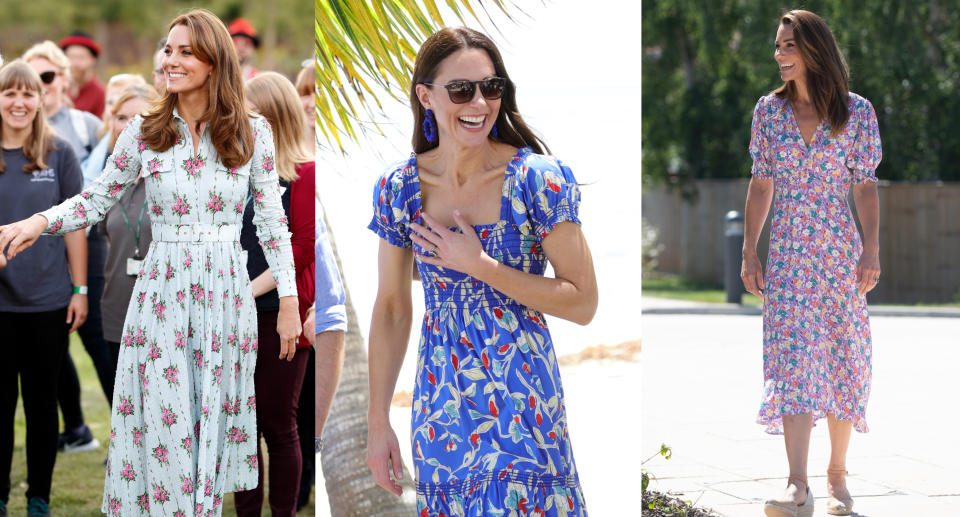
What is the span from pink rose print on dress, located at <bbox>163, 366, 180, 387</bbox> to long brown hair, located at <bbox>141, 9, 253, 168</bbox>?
74cm

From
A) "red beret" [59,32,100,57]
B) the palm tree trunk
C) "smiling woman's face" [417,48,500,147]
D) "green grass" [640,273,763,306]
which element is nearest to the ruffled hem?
"smiling woman's face" [417,48,500,147]

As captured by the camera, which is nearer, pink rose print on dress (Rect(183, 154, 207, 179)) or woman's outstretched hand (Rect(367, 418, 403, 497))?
woman's outstretched hand (Rect(367, 418, 403, 497))

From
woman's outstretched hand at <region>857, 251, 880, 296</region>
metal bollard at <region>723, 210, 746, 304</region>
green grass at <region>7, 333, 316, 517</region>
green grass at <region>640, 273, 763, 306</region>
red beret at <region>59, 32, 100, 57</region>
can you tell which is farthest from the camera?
green grass at <region>640, 273, 763, 306</region>

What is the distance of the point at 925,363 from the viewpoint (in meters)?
8.74

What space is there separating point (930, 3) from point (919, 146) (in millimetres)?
2469

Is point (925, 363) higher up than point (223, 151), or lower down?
lower down

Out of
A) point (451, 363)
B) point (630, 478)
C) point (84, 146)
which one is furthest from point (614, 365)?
point (84, 146)

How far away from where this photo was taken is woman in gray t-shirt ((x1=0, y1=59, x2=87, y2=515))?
466 cm

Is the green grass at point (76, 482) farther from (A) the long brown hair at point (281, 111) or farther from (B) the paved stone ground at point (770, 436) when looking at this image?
(B) the paved stone ground at point (770, 436)

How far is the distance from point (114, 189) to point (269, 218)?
55 centimetres

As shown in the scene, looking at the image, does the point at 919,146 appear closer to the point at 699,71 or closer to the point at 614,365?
the point at 699,71

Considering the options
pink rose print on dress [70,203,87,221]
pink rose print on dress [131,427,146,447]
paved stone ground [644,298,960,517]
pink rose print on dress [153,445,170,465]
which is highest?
pink rose print on dress [70,203,87,221]

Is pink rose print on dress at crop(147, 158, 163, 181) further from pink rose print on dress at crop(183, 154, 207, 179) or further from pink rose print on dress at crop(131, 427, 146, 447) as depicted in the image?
pink rose print on dress at crop(131, 427, 146, 447)

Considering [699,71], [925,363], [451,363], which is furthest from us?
[699,71]
